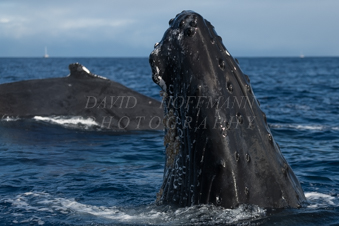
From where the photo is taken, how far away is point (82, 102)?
42.6ft

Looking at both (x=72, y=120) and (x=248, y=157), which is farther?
(x=72, y=120)

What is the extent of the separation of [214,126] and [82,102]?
837 centimetres

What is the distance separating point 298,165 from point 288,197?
4.96 m

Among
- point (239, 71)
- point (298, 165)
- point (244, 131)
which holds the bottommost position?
point (298, 165)

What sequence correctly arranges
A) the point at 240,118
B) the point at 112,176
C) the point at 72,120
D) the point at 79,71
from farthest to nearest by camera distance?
the point at 79,71 → the point at 72,120 → the point at 112,176 → the point at 240,118

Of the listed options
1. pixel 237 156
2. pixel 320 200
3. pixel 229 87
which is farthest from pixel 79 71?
pixel 237 156

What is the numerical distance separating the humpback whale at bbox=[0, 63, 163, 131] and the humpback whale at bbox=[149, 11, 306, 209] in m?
7.77

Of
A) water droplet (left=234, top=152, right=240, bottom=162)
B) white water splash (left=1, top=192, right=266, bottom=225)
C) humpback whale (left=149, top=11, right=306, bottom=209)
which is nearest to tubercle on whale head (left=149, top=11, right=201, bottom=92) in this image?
humpback whale (left=149, top=11, right=306, bottom=209)

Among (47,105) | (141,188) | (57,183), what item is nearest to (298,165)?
(141,188)

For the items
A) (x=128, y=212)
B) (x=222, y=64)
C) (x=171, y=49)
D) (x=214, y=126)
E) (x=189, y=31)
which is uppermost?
(x=189, y=31)

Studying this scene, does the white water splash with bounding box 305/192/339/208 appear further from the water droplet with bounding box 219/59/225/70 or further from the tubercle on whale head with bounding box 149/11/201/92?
the tubercle on whale head with bounding box 149/11/201/92

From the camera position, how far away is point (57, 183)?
26.3ft

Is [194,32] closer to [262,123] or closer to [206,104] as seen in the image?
[206,104]

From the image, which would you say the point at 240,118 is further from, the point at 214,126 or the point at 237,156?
the point at 237,156
